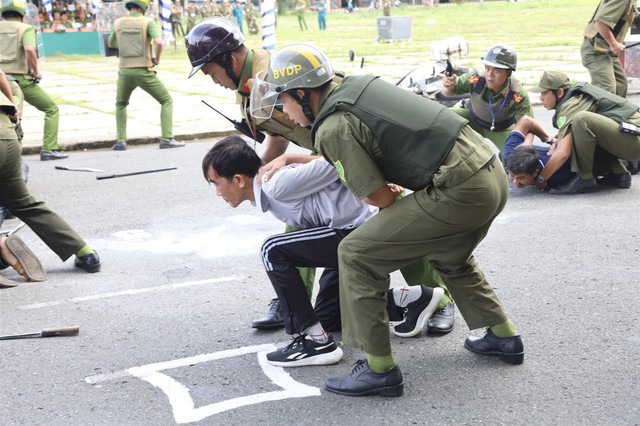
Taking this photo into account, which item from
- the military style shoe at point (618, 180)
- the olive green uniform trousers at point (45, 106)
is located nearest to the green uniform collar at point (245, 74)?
the military style shoe at point (618, 180)

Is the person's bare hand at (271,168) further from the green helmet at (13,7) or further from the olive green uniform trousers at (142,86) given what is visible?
the olive green uniform trousers at (142,86)

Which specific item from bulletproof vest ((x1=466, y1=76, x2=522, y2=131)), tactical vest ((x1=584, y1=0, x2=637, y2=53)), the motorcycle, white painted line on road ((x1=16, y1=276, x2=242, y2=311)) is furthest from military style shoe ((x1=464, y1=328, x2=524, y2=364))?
tactical vest ((x1=584, y1=0, x2=637, y2=53))

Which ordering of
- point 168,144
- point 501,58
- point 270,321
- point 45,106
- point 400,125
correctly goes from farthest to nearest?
point 168,144
point 45,106
point 501,58
point 270,321
point 400,125

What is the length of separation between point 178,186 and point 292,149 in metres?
1.93

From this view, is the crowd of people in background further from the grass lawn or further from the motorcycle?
the motorcycle

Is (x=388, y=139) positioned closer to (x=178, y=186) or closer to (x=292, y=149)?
(x=178, y=186)

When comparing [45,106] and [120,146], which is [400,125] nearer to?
[45,106]

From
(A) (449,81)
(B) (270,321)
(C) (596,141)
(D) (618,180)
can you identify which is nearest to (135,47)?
(A) (449,81)

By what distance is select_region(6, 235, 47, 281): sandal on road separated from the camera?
19.1 feet

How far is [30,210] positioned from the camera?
5.91 m

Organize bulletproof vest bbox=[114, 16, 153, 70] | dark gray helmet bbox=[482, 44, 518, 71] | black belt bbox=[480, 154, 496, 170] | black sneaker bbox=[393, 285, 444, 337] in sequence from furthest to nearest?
bulletproof vest bbox=[114, 16, 153, 70] < dark gray helmet bbox=[482, 44, 518, 71] < black sneaker bbox=[393, 285, 444, 337] < black belt bbox=[480, 154, 496, 170]

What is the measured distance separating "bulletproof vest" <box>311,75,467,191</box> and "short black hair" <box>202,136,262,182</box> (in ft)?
2.20

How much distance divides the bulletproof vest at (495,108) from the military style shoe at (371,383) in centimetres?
489

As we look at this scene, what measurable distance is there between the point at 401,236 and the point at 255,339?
4.15ft
